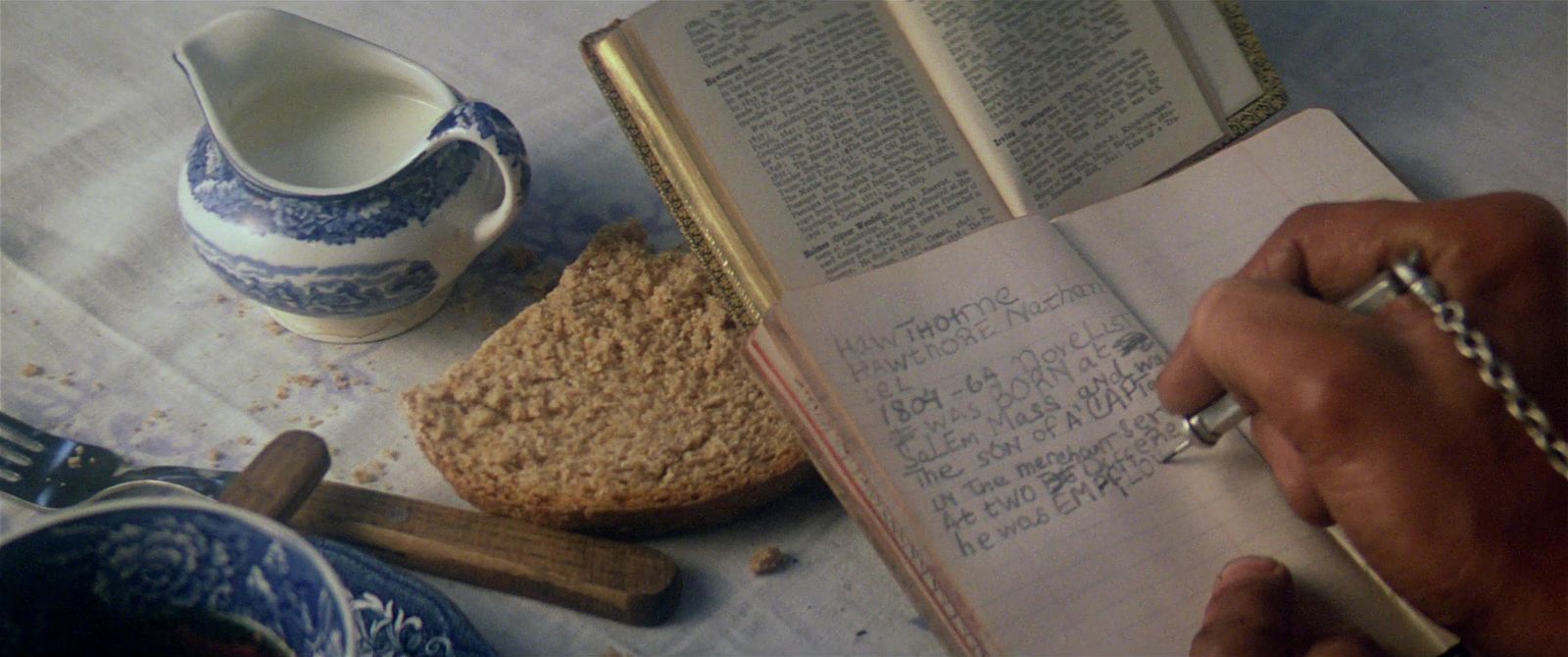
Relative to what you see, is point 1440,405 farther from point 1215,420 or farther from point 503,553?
point 503,553

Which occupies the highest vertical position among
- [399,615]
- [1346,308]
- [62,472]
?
[62,472]

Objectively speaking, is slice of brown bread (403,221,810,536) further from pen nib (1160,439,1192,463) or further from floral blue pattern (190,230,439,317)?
pen nib (1160,439,1192,463)

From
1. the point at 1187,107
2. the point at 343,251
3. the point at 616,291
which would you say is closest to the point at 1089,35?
the point at 1187,107

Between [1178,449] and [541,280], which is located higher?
[541,280]

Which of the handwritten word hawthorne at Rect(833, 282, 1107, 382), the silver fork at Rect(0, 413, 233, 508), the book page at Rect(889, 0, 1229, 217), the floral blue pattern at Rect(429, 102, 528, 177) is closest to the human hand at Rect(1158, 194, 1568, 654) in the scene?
the handwritten word hawthorne at Rect(833, 282, 1107, 382)

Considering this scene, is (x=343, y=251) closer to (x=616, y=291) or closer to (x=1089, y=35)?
(x=616, y=291)

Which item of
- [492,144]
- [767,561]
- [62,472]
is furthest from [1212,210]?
[62,472]

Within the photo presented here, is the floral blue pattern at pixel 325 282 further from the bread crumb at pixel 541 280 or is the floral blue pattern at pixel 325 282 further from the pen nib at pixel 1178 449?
the pen nib at pixel 1178 449
